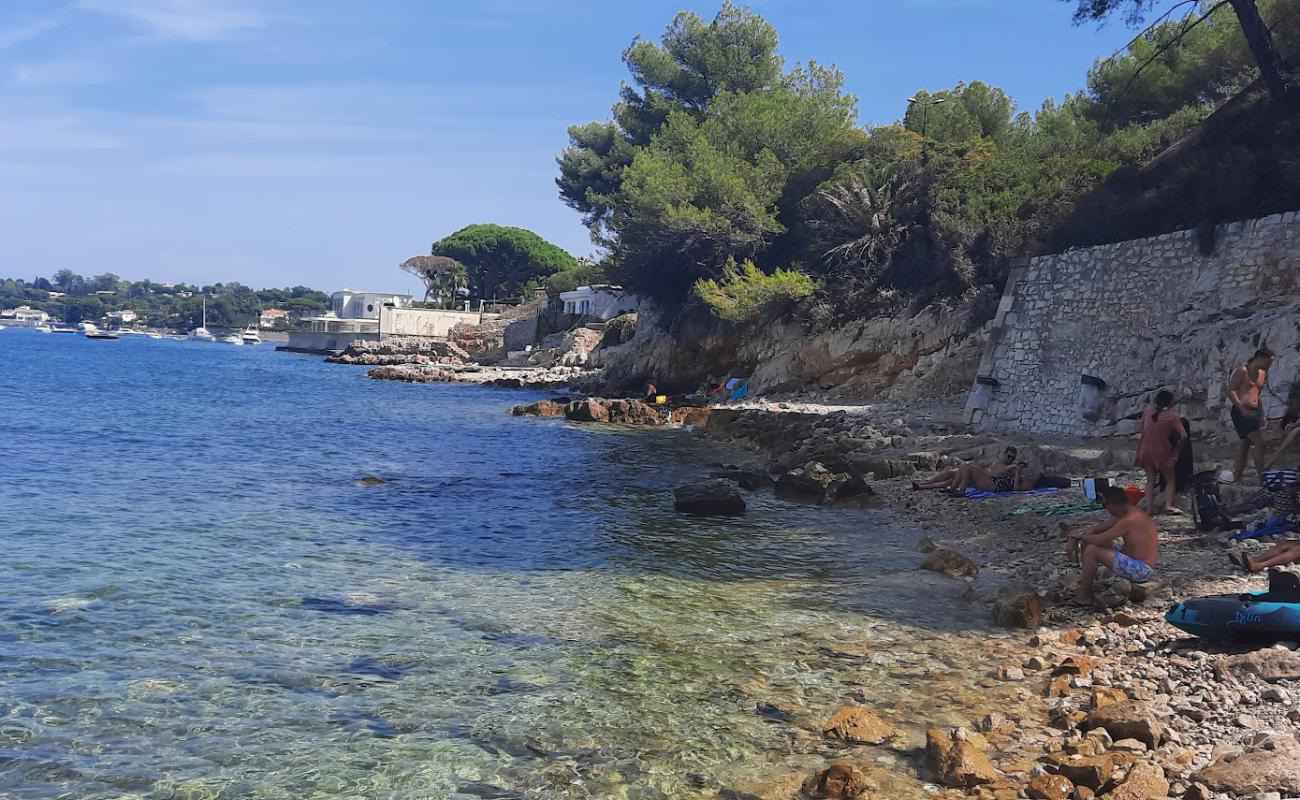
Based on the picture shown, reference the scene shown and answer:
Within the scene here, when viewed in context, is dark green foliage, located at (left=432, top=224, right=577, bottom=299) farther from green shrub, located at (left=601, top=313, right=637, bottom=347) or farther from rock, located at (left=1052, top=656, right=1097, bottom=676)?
rock, located at (left=1052, top=656, right=1097, bottom=676)

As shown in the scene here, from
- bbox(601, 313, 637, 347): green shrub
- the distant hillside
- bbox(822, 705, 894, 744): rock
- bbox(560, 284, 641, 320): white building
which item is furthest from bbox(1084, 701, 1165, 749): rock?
bbox(560, 284, 641, 320): white building

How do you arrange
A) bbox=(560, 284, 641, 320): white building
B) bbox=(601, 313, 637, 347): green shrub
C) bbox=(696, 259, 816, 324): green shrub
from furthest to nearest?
bbox=(560, 284, 641, 320): white building → bbox=(601, 313, 637, 347): green shrub → bbox=(696, 259, 816, 324): green shrub

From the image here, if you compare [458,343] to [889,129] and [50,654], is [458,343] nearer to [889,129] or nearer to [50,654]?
[889,129]

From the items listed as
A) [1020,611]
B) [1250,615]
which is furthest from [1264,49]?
[1250,615]

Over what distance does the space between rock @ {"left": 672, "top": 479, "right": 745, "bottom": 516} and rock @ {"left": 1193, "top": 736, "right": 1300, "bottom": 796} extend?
10403 mm

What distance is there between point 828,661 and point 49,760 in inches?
226

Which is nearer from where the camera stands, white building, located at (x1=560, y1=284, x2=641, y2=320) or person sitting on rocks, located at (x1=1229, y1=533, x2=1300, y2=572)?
person sitting on rocks, located at (x1=1229, y1=533, x2=1300, y2=572)

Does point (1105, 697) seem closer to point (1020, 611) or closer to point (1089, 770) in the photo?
point (1089, 770)

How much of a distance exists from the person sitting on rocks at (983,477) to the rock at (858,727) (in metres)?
9.34

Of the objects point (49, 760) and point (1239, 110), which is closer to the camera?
point (49, 760)

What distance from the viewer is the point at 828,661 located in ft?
26.6

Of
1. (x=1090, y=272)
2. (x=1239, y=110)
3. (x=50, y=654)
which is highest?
(x=1239, y=110)

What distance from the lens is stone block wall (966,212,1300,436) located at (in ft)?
52.2

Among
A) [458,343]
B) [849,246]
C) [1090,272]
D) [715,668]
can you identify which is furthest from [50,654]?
[458,343]
